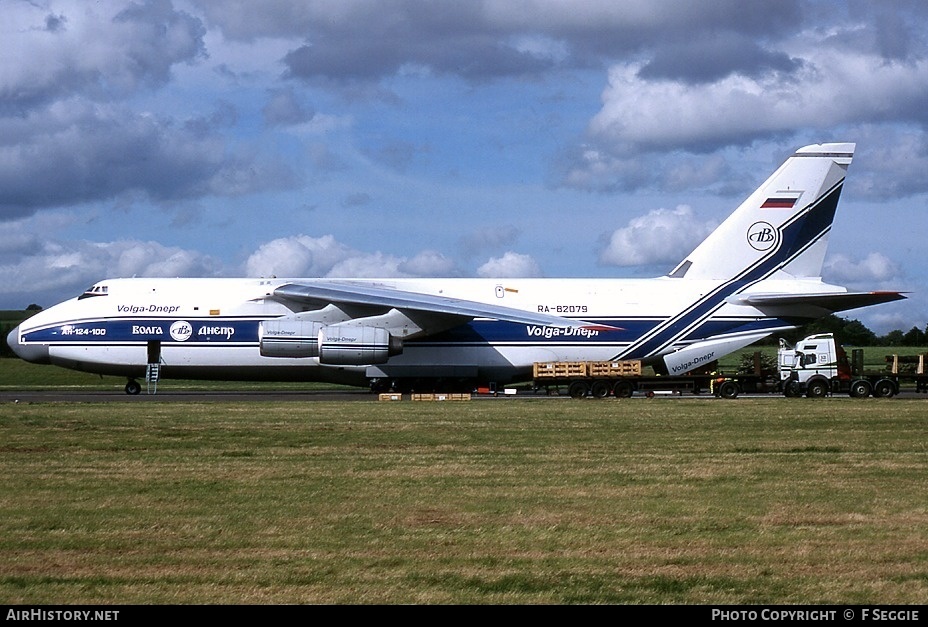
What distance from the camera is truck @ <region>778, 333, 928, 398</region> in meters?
30.7

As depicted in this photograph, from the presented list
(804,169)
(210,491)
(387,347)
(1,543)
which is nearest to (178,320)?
(387,347)

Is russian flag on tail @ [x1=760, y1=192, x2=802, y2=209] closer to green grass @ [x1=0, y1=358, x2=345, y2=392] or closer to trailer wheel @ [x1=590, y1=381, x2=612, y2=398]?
trailer wheel @ [x1=590, y1=381, x2=612, y2=398]

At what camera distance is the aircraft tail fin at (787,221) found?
33.0m

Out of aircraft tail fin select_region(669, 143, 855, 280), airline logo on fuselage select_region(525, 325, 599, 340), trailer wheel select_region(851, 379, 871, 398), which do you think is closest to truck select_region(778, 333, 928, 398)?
trailer wheel select_region(851, 379, 871, 398)

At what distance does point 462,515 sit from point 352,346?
21006mm

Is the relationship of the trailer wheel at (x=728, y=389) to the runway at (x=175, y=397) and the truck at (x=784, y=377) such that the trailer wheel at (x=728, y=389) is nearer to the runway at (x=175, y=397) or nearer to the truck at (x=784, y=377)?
the truck at (x=784, y=377)

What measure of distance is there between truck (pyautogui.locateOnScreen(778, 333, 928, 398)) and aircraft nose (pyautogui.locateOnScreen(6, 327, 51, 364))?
21822 mm

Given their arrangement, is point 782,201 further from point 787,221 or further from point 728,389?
point 728,389

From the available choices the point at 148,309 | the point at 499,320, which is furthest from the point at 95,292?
the point at 499,320

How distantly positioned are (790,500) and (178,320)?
24.6m

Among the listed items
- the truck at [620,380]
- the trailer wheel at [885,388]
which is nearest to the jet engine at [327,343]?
the truck at [620,380]

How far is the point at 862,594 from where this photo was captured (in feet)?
22.5

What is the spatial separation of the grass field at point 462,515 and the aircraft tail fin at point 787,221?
14.7 meters

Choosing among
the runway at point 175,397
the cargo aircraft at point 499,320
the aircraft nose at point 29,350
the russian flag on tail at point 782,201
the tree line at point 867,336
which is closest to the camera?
the runway at point 175,397
